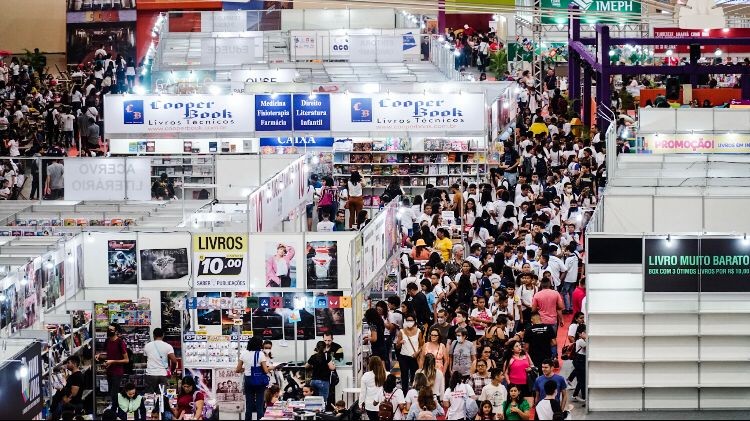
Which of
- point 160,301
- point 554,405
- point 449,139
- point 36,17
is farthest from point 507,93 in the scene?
point 36,17

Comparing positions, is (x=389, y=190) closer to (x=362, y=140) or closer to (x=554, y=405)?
(x=362, y=140)

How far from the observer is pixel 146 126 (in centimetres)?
2723

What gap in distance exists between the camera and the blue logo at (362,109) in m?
26.7

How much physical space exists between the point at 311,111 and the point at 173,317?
996cm

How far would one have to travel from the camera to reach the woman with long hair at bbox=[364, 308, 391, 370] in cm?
1739

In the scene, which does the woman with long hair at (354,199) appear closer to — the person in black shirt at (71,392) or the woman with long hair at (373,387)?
the person in black shirt at (71,392)

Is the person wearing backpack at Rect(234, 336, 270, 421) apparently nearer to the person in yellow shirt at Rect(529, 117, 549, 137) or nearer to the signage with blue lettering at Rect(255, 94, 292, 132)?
the signage with blue lettering at Rect(255, 94, 292, 132)

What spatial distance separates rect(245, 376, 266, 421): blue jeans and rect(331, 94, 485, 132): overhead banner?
36.0 feet

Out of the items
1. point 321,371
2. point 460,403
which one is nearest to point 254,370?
point 321,371

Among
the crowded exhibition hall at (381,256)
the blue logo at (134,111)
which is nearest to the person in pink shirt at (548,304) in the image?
the crowded exhibition hall at (381,256)

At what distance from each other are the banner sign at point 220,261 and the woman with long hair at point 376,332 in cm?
141

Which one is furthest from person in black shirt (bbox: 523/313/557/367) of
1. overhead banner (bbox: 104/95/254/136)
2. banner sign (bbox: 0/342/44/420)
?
overhead banner (bbox: 104/95/254/136)

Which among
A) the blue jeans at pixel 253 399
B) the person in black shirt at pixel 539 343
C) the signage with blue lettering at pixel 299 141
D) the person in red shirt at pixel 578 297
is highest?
the signage with blue lettering at pixel 299 141

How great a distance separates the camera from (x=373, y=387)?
15086mm
